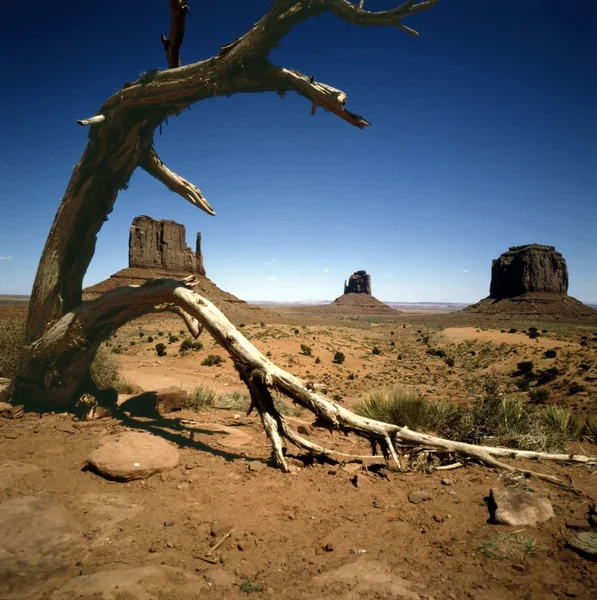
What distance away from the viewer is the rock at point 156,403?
722cm

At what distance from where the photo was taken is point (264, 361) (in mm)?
4922

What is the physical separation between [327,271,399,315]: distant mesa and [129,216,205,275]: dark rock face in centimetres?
7847

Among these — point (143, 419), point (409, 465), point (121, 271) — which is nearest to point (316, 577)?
point (409, 465)

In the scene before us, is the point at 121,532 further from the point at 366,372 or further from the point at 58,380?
the point at 366,372

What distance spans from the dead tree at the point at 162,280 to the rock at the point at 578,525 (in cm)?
135

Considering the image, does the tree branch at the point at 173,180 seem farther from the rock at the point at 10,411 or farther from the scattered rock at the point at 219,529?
the scattered rock at the point at 219,529

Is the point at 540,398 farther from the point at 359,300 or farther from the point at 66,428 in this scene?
the point at 359,300

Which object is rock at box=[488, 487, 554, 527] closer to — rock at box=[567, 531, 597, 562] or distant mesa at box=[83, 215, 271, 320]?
rock at box=[567, 531, 597, 562]

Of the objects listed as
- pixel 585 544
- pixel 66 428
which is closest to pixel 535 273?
pixel 585 544

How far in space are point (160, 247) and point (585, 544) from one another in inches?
3954

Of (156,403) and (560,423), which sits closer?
(156,403)

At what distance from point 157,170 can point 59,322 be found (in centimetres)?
319

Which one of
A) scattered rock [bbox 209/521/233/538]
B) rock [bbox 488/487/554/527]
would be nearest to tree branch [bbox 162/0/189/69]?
scattered rock [bbox 209/521/233/538]

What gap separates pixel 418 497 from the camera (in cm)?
391
